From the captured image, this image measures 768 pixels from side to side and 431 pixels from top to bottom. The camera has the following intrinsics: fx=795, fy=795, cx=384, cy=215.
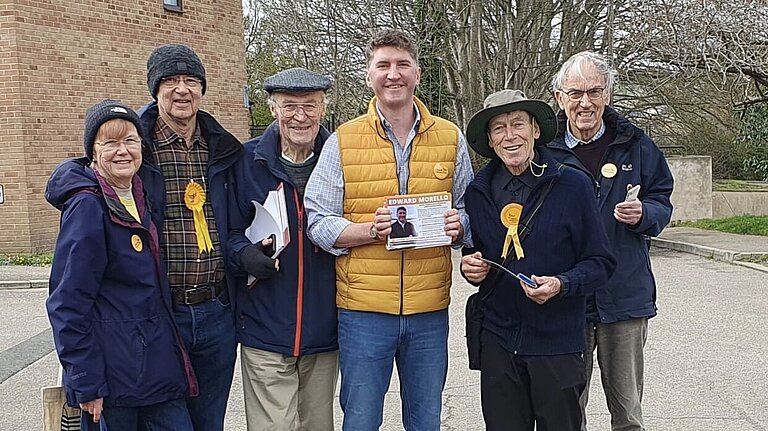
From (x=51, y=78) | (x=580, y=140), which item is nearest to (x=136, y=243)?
(x=580, y=140)

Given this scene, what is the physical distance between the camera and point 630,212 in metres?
3.71

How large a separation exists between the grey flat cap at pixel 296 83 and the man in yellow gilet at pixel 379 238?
24cm

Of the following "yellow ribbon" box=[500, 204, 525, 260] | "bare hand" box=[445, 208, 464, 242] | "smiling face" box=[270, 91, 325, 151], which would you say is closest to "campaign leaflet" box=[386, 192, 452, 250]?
"bare hand" box=[445, 208, 464, 242]

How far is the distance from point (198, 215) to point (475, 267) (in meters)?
1.29

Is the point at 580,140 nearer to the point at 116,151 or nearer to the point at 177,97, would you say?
the point at 177,97

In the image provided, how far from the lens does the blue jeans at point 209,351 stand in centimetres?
362

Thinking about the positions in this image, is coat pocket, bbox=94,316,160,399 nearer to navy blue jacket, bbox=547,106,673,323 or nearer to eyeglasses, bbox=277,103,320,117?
eyeglasses, bbox=277,103,320,117

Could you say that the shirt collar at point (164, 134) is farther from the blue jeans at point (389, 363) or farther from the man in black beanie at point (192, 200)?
the blue jeans at point (389, 363)

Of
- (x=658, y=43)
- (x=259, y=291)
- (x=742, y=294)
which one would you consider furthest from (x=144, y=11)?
(x=259, y=291)

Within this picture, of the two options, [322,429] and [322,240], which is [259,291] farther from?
[322,429]

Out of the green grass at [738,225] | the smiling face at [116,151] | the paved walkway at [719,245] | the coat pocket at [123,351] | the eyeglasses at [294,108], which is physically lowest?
the paved walkway at [719,245]

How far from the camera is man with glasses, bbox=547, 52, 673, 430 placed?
150 inches

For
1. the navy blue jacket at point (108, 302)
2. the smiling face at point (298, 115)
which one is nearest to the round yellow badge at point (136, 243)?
the navy blue jacket at point (108, 302)

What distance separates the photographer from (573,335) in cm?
348
